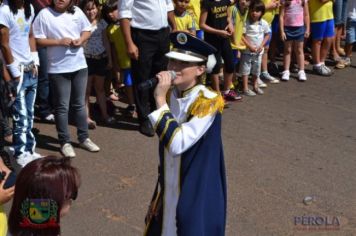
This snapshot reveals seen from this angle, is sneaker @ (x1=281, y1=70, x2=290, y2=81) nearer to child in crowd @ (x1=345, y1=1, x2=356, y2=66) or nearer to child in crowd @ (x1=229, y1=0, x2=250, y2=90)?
child in crowd @ (x1=229, y1=0, x2=250, y2=90)

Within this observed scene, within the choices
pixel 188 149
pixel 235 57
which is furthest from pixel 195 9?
pixel 188 149

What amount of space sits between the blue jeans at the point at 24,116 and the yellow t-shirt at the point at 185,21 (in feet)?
6.86

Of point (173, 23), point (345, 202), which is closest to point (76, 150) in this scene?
point (173, 23)

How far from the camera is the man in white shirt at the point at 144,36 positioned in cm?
564

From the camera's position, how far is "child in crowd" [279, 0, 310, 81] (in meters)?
7.91

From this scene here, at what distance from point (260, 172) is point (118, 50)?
223cm

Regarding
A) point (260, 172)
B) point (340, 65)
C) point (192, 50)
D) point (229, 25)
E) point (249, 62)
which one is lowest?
point (340, 65)

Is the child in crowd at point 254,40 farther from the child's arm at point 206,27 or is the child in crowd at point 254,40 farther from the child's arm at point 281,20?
the child's arm at point 206,27

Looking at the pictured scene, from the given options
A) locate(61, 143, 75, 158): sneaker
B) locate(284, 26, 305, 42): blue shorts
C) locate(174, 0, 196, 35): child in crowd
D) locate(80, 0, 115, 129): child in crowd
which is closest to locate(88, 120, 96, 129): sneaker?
locate(80, 0, 115, 129): child in crowd

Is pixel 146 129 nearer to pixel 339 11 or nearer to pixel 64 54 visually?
pixel 64 54

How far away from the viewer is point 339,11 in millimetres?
8836

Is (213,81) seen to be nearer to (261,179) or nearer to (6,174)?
(261,179)

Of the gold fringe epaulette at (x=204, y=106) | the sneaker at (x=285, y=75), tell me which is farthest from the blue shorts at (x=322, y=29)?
the gold fringe epaulette at (x=204, y=106)

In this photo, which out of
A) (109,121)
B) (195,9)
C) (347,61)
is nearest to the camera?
(109,121)
